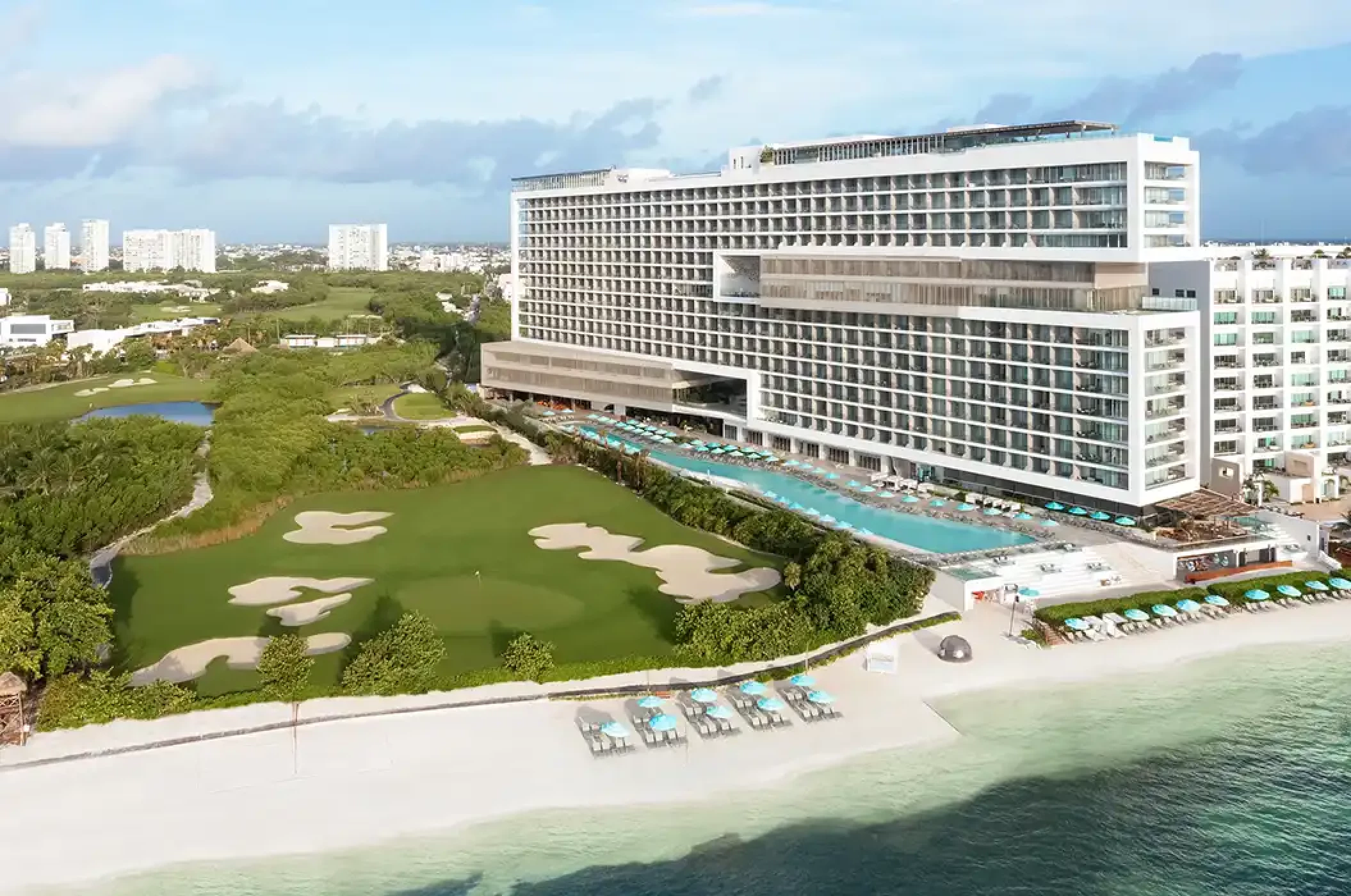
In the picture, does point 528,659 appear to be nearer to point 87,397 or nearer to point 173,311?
point 87,397

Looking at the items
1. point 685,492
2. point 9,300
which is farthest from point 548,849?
point 9,300

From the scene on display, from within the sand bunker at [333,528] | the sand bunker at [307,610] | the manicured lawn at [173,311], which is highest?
the manicured lawn at [173,311]

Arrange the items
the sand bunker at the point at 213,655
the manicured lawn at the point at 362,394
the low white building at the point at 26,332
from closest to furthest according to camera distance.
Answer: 1. the sand bunker at the point at 213,655
2. the manicured lawn at the point at 362,394
3. the low white building at the point at 26,332

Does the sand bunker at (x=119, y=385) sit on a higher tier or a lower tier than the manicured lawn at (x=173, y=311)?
lower

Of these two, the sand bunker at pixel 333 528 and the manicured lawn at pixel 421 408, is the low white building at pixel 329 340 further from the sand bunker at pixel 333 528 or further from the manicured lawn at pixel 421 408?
the sand bunker at pixel 333 528

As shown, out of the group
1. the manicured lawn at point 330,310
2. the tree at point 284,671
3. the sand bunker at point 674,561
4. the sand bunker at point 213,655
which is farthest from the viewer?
the manicured lawn at point 330,310

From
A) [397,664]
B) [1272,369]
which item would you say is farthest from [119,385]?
[1272,369]

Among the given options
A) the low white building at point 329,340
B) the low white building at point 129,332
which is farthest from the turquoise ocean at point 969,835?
the low white building at point 329,340
